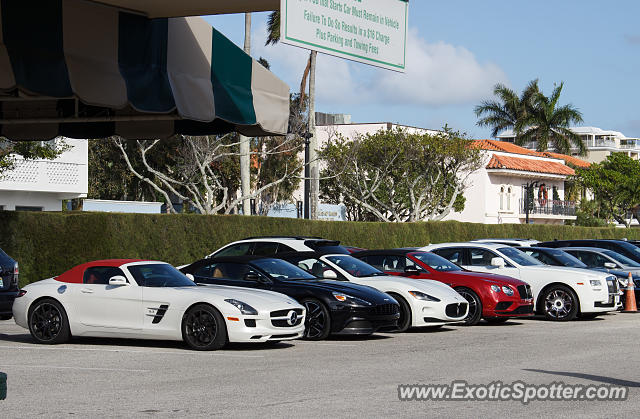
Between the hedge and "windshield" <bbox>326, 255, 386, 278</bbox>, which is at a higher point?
the hedge

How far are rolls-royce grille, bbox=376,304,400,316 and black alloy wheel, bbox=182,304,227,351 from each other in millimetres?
2903

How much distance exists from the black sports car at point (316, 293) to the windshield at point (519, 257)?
19.2 feet

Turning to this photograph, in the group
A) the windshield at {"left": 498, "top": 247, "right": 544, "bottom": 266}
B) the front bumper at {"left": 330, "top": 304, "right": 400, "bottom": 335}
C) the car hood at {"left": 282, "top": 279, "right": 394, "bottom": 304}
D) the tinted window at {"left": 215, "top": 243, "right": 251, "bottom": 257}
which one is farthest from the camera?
the windshield at {"left": 498, "top": 247, "right": 544, "bottom": 266}

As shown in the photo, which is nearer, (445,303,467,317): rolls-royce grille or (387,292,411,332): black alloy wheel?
(387,292,411,332): black alloy wheel

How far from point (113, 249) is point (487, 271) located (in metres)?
10.6

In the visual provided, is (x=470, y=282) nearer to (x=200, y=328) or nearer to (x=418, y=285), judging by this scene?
(x=418, y=285)

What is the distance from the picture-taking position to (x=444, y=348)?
561 inches

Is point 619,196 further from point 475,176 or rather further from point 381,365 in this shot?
point 381,365

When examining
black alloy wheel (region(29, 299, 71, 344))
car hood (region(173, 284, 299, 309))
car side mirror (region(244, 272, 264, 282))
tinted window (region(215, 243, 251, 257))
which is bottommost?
black alloy wheel (region(29, 299, 71, 344))

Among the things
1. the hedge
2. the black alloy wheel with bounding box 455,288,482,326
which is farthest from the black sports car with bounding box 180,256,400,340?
the hedge

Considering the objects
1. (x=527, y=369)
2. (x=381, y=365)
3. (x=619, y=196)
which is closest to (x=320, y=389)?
(x=381, y=365)

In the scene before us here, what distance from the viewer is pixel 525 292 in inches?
749

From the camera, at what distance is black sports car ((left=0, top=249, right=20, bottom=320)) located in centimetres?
1711

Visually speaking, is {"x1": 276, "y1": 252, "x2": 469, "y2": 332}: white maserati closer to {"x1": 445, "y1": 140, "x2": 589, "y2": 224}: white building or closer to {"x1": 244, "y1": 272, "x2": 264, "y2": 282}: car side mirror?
{"x1": 244, "y1": 272, "x2": 264, "y2": 282}: car side mirror
